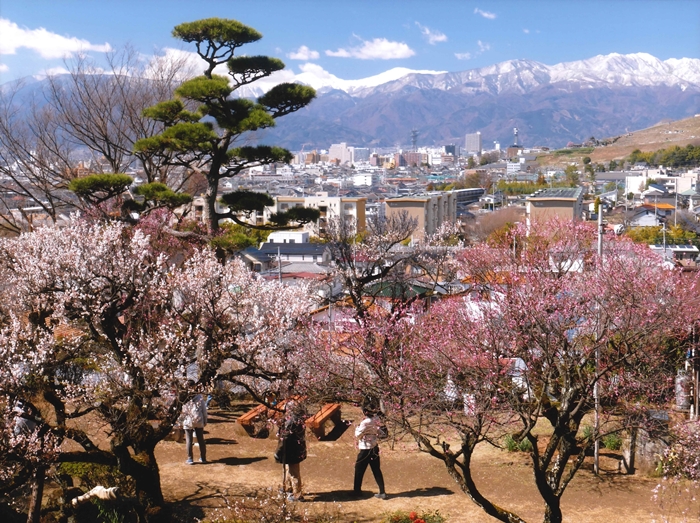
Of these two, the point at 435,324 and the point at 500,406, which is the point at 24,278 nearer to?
the point at 435,324

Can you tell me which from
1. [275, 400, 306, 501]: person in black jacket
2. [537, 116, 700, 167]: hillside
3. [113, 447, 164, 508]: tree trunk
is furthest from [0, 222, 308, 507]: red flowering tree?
[537, 116, 700, 167]: hillside

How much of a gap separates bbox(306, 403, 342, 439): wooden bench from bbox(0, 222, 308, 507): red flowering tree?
97 cm

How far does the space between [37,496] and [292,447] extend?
7.75 ft

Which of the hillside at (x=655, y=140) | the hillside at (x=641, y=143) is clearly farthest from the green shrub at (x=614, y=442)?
the hillside at (x=655, y=140)

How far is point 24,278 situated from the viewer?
902 cm

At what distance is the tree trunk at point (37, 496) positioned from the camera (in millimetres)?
5890

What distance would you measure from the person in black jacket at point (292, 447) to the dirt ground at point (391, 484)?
237 millimetres

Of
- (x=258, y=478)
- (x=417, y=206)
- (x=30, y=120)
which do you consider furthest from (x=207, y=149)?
(x=417, y=206)

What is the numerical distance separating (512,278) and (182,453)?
4.97m

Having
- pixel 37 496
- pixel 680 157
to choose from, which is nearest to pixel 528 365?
pixel 37 496

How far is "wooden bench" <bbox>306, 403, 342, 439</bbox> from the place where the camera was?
8.95m

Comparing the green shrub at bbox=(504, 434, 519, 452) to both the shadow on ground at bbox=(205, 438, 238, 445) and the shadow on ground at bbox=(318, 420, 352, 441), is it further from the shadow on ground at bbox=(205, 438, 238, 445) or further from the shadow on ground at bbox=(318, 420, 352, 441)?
the shadow on ground at bbox=(205, 438, 238, 445)

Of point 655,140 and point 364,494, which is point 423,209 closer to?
point 364,494

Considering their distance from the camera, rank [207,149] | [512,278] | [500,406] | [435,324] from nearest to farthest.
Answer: [500,406] → [435,324] → [512,278] → [207,149]
